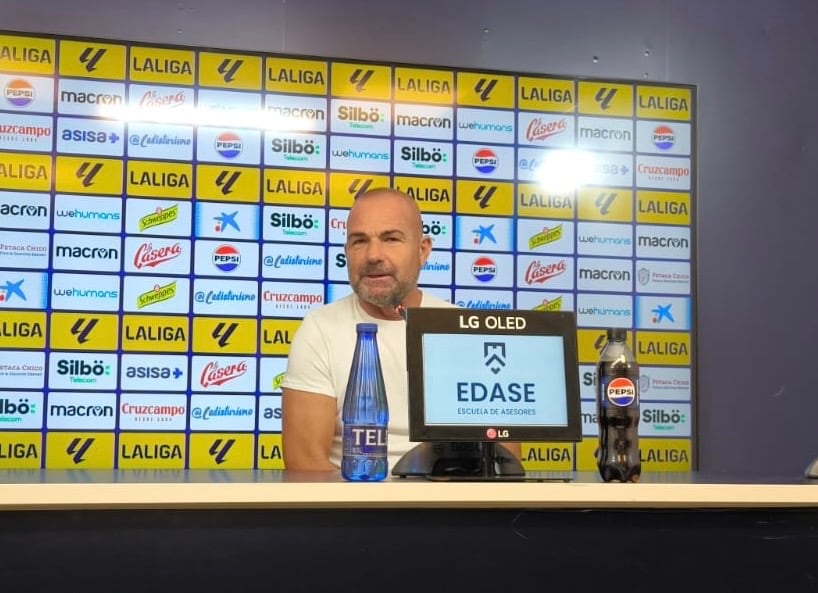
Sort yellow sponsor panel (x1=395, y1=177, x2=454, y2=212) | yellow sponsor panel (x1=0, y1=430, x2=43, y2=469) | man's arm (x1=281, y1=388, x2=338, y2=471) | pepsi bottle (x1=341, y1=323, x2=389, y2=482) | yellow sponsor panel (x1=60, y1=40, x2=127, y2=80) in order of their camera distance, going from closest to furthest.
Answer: pepsi bottle (x1=341, y1=323, x2=389, y2=482), man's arm (x1=281, y1=388, x2=338, y2=471), yellow sponsor panel (x1=0, y1=430, x2=43, y2=469), yellow sponsor panel (x1=60, y1=40, x2=127, y2=80), yellow sponsor panel (x1=395, y1=177, x2=454, y2=212)

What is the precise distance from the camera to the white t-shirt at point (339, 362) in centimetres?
221

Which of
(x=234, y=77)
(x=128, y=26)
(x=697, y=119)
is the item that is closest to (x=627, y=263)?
(x=697, y=119)

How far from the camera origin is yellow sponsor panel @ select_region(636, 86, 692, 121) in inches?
142

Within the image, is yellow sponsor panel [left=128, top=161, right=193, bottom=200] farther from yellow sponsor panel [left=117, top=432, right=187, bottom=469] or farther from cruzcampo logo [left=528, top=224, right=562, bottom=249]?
cruzcampo logo [left=528, top=224, right=562, bottom=249]

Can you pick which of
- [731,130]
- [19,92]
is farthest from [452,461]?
[731,130]

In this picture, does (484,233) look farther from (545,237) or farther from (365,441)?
(365,441)

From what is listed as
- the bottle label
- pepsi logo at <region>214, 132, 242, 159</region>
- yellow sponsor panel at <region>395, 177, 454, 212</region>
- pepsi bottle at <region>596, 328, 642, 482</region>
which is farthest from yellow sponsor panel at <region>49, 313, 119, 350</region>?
pepsi bottle at <region>596, 328, 642, 482</region>

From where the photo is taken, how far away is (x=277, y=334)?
330 centimetres

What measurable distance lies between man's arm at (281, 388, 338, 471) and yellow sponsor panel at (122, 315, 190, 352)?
110cm

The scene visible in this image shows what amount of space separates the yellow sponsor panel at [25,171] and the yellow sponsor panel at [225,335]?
0.62m

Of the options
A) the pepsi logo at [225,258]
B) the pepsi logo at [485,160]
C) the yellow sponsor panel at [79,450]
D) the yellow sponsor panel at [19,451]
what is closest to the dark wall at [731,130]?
the pepsi logo at [485,160]

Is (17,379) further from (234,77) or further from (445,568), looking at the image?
(445,568)

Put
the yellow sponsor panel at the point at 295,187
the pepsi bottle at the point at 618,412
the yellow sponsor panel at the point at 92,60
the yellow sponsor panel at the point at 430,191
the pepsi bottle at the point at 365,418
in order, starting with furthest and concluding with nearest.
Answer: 1. the yellow sponsor panel at the point at 430,191
2. the yellow sponsor panel at the point at 295,187
3. the yellow sponsor panel at the point at 92,60
4. the pepsi bottle at the point at 618,412
5. the pepsi bottle at the point at 365,418

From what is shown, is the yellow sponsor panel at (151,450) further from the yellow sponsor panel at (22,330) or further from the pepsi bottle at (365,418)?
the pepsi bottle at (365,418)
